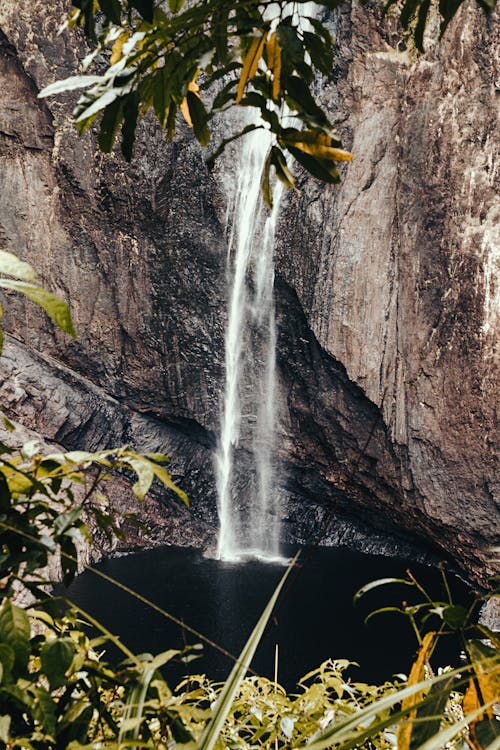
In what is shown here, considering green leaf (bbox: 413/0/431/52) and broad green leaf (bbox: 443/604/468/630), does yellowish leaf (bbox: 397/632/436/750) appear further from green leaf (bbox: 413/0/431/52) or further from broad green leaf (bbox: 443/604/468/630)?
green leaf (bbox: 413/0/431/52)

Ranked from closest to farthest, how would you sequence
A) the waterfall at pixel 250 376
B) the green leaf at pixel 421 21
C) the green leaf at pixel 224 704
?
the green leaf at pixel 224 704
the green leaf at pixel 421 21
the waterfall at pixel 250 376

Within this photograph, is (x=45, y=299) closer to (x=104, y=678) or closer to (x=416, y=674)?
(x=104, y=678)

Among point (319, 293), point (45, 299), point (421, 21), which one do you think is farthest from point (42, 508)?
point (319, 293)

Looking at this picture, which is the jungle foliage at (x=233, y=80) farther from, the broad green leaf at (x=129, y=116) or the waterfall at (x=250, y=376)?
the waterfall at (x=250, y=376)

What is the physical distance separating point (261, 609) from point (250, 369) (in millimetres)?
4308

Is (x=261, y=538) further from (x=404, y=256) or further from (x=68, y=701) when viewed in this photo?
(x=68, y=701)

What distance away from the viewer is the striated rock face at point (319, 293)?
809 cm

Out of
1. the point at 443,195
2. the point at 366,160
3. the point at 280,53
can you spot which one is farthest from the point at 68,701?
the point at 366,160

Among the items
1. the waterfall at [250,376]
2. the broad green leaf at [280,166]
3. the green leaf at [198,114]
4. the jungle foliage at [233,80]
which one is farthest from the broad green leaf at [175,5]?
the waterfall at [250,376]

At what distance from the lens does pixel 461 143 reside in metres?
8.00

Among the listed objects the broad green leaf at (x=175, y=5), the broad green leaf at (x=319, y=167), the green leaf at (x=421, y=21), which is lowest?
the broad green leaf at (x=319, y=167)

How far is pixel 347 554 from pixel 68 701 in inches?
382

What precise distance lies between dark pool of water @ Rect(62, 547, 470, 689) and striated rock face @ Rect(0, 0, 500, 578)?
1076 millimetres

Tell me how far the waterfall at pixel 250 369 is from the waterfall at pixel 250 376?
0.05ft
